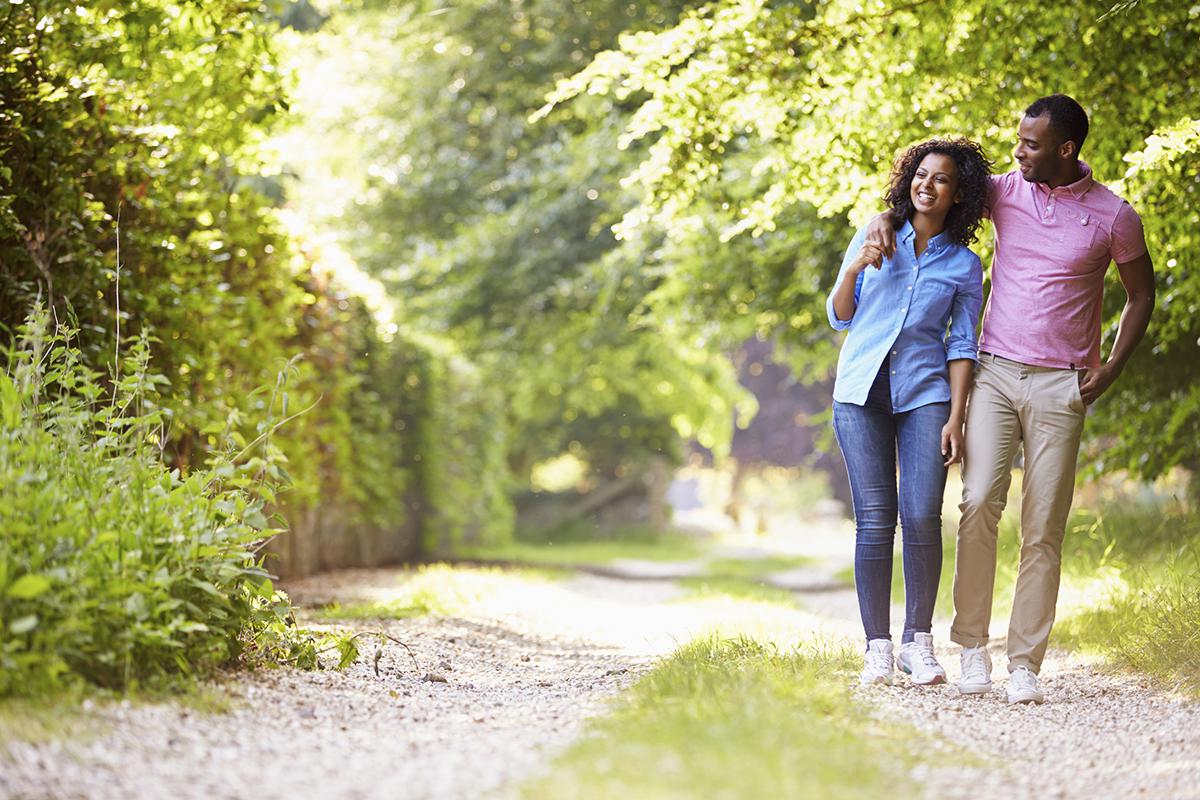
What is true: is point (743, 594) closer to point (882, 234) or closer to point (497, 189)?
point (882, 234)

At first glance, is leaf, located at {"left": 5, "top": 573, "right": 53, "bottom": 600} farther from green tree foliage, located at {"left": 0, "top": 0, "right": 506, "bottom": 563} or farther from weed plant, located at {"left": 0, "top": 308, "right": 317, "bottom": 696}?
green tree foliage, located at {"left": 0, "top": 0, "right": 506, "bottom": 563}

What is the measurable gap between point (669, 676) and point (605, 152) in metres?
9.20

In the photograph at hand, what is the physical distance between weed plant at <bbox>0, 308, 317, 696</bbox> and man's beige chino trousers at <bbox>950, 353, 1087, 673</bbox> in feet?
7.53

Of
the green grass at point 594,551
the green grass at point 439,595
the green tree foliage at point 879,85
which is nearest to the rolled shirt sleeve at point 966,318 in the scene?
the green tree foliage at point 879,85

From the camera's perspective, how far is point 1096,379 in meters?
4.30

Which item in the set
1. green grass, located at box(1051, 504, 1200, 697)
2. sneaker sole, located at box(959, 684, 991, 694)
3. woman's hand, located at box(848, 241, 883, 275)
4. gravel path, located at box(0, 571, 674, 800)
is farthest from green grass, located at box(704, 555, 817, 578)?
woman's hand, located at box(848, 241, 883, 275)

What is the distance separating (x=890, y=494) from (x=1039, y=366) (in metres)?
0.65

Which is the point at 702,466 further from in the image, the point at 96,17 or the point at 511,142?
the point at 96,17

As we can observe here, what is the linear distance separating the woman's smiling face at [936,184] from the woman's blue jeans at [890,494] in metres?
0.58

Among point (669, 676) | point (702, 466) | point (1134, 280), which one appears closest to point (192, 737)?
point (669, 676)

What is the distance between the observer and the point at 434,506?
13320 mm

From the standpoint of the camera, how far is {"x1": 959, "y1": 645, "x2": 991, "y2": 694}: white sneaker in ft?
14.1

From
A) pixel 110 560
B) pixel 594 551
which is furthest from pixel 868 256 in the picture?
→ pixel 594 551

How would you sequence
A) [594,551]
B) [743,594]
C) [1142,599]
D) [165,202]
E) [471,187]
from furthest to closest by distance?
[594,551] < [471,187] < [743,594] < [165,202] < [1142,599]
